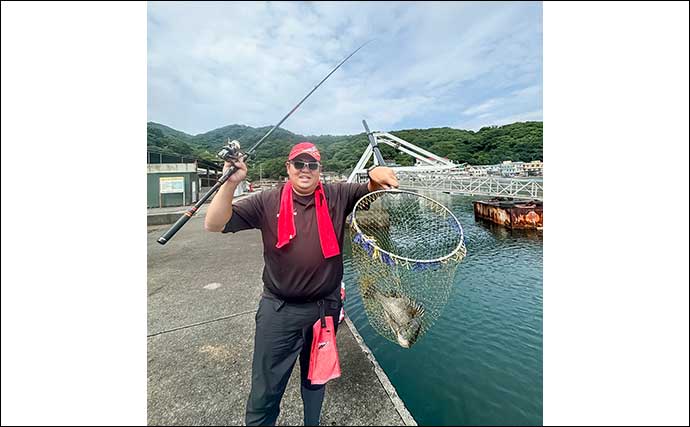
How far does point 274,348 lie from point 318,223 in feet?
2.30

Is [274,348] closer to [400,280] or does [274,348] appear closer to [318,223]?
[318,223]

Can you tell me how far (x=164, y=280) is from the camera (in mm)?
4137

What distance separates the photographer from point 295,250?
4.59ft

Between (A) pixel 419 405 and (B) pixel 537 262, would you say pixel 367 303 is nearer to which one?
(A) pixel 419 405

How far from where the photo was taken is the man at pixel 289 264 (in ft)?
4.59

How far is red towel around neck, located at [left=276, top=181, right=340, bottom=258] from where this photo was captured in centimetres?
140

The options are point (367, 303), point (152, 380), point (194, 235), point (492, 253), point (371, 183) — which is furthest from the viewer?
point (492, 253)

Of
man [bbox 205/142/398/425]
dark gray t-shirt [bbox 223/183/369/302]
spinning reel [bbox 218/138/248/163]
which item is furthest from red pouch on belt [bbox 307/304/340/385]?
spinning reel [bbox 218/138/248/163]

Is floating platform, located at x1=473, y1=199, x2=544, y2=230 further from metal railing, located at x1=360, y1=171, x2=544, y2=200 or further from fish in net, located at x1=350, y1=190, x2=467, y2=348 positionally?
fish in net, located at x1=350, y1=190, x2=467, y2=348

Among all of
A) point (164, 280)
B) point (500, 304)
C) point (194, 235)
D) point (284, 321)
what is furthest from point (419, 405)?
point (194, 235)

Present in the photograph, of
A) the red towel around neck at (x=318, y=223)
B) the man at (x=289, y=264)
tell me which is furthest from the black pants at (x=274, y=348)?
the red towel around neck at (x=318, y=223)

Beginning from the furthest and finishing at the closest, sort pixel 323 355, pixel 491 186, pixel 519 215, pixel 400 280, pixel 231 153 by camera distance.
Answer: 1. pixel 519 215
2. pixel 491 186
3. pixel 400 280
4. pixel 323 355
5. pixel 231 153

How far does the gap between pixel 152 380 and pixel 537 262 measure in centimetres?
942

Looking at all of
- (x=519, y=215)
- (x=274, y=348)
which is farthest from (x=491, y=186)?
(x=274, y=348)
